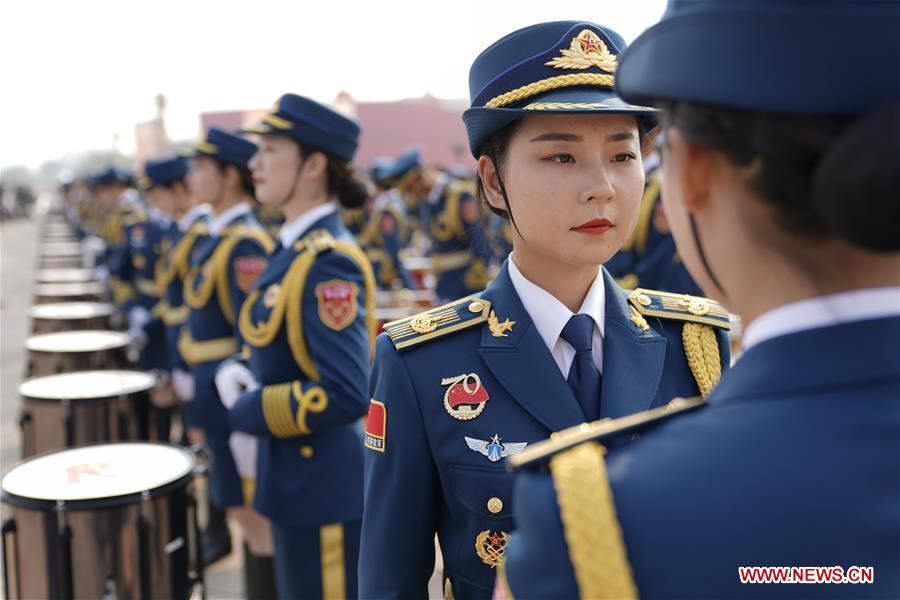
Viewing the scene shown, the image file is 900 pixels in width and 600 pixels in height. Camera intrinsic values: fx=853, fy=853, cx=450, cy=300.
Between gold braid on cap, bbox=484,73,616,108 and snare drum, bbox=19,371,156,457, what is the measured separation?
9.47 feet

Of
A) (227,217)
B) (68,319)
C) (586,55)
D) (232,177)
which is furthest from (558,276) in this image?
(68,319)

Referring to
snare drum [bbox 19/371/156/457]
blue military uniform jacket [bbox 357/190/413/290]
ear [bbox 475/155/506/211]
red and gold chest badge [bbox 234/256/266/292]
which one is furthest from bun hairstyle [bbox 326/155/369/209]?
blue military uniform jacket [bbox 357/190/413/290]

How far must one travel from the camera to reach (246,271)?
445 centimetres

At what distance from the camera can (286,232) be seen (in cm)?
329

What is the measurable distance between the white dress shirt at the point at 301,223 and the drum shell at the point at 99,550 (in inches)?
38.9

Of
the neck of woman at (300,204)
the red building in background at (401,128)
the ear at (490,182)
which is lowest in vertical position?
the ear at (490,182)

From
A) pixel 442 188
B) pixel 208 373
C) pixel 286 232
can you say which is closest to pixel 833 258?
pixel 286 232

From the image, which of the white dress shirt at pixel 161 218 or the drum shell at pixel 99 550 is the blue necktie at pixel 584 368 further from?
the white dress shirt at pixel 161 218

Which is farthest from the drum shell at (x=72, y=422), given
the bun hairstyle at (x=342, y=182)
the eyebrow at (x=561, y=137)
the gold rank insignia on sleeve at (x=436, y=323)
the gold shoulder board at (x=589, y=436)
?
the gold shoulder board at (x=589, y=436)

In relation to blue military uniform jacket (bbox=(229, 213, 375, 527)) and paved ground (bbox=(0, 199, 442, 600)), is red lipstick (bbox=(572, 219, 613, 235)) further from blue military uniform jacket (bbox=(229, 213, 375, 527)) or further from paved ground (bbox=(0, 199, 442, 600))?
blue military uniform jacket (bbox=(229, 213, 375, 527))

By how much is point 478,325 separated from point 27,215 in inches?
1927

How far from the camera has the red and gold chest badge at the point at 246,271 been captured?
4.44 m

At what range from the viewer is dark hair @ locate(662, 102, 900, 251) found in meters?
0.75

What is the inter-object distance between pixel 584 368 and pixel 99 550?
70.7 inches
